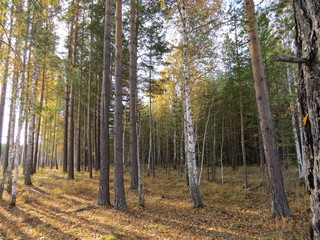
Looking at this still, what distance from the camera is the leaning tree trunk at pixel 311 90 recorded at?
1.40m

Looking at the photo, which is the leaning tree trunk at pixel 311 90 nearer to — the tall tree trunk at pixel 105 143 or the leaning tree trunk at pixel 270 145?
the leaning tree trunk at pixel 270 145

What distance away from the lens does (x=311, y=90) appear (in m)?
1.44

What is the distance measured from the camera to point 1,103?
16172mm

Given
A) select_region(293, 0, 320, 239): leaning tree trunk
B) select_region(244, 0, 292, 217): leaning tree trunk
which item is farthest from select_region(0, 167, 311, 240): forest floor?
select_region(293, 0, 320, 239): leaning tree trunk

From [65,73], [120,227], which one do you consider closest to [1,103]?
[65,73]

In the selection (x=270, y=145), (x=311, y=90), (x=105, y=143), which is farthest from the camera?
(x=105, y=143)

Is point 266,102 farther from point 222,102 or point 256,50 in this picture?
point 222,102

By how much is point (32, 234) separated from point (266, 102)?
8.39 meters

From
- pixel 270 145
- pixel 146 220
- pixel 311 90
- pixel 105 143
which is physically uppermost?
pixel 311 90

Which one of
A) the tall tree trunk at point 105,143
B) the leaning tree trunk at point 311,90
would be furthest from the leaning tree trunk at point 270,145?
the tall tree trunk at point 105,143

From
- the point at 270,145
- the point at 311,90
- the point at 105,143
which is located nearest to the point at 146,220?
the point at 105,143

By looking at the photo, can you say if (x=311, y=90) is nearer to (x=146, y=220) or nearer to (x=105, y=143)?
(x=146, y=220)

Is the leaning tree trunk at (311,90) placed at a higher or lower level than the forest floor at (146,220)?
higher

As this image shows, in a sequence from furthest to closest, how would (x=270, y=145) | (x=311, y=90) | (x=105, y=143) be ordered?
(x=105, y=143), (x=270, y=145), (x=311, y=90)
